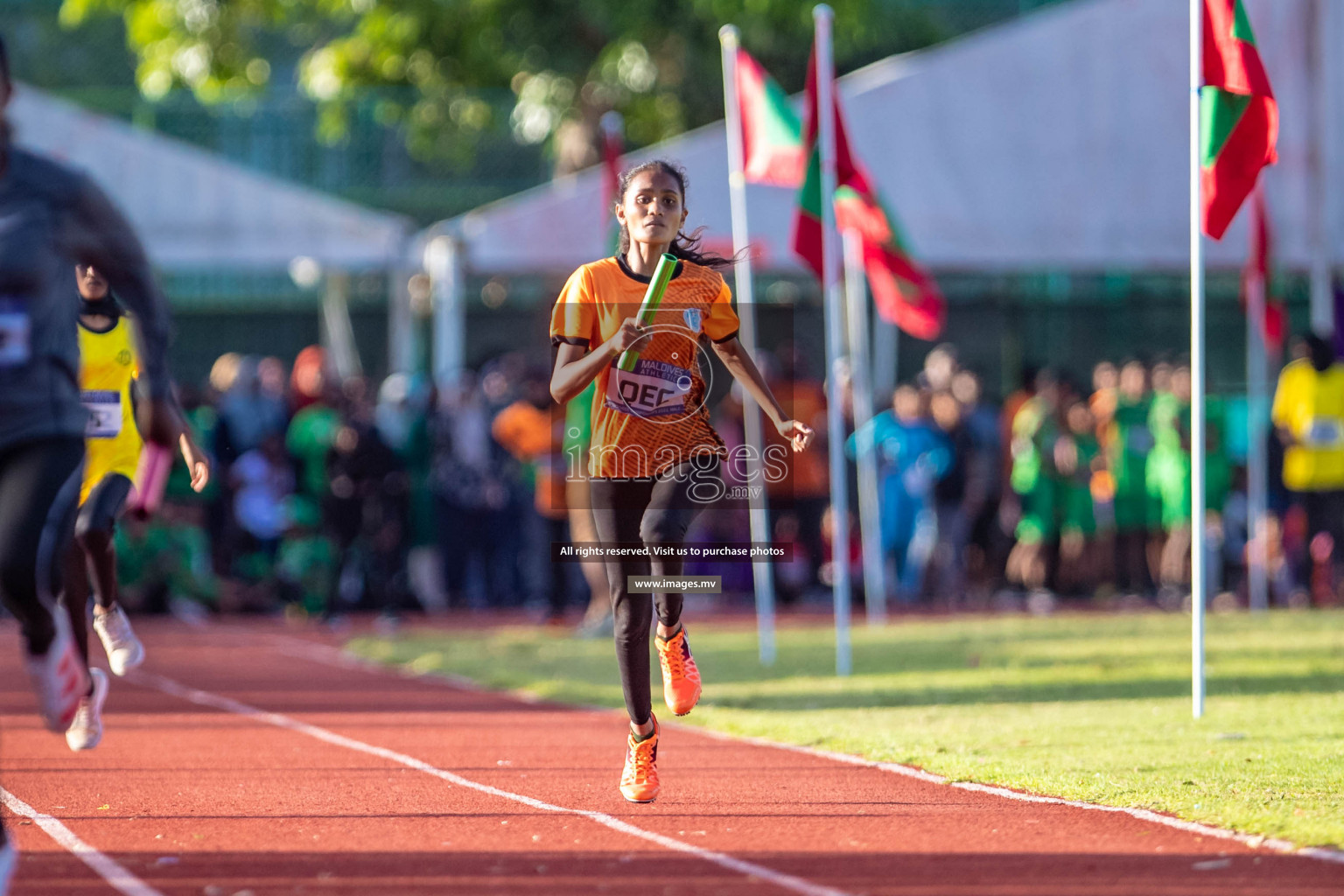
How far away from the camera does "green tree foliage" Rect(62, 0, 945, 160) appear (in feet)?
78.5

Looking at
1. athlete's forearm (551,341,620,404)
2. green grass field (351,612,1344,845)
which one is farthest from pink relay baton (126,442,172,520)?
green grass field (351,612,1344,845)

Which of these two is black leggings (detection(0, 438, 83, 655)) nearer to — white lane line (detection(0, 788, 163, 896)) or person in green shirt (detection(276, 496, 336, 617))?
white lane line (detection(0, 788, 163, 896))

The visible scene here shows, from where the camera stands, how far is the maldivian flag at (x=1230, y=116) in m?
9.43

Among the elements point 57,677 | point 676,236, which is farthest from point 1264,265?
point 57,677

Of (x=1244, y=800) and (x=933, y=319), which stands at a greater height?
(x=933, y=319)

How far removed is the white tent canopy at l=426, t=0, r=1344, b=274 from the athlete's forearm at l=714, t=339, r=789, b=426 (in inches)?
416

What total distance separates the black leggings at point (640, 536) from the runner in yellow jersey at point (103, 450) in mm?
2426

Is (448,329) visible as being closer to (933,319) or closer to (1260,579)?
(933,319)

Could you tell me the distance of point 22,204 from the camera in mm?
5113

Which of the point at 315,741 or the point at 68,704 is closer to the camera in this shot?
the point at 68,704

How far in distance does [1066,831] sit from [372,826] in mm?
2383

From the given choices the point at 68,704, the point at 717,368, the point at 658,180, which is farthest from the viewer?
the point at 717,368

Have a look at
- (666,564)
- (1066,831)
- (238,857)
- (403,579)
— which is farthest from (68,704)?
(403,579)

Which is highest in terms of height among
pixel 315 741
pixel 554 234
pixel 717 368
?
pixel 554 234
